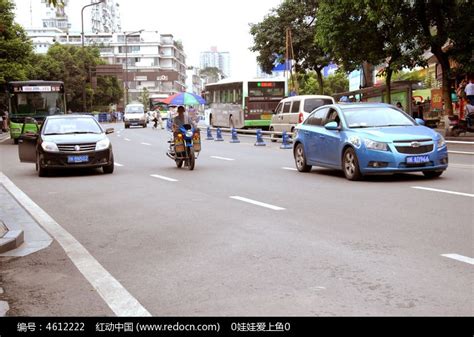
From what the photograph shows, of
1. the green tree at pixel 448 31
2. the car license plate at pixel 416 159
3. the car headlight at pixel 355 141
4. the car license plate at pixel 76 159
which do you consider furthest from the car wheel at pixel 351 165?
the green tree at pixel 448 31

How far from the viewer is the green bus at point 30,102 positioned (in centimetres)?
3372

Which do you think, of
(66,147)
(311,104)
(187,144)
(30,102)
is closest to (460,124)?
(311,104)

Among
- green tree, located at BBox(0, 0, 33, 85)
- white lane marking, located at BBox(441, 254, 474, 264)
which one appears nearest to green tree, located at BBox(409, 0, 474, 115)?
white lane marking, located at BBox(441, 254, 474, 264)

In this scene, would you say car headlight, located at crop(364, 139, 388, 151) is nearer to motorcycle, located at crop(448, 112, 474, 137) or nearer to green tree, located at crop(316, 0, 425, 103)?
motorcycle, located at crop(448, 112, 474, 137)

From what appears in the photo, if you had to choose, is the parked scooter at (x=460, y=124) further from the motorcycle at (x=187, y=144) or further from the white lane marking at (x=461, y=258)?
the white lane marking at (x=461, y=258)

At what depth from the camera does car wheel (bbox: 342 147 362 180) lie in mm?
13267

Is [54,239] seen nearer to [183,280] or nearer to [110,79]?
[183,280]

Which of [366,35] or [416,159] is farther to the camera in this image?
[366,35]

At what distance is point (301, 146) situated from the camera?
1594 centimetres

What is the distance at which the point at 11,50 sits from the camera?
132 feet

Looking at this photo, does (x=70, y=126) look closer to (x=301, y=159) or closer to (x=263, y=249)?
(x=301, y=159)

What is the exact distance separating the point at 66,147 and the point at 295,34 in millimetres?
34699

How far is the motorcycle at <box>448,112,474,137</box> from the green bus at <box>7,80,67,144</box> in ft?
61.1
